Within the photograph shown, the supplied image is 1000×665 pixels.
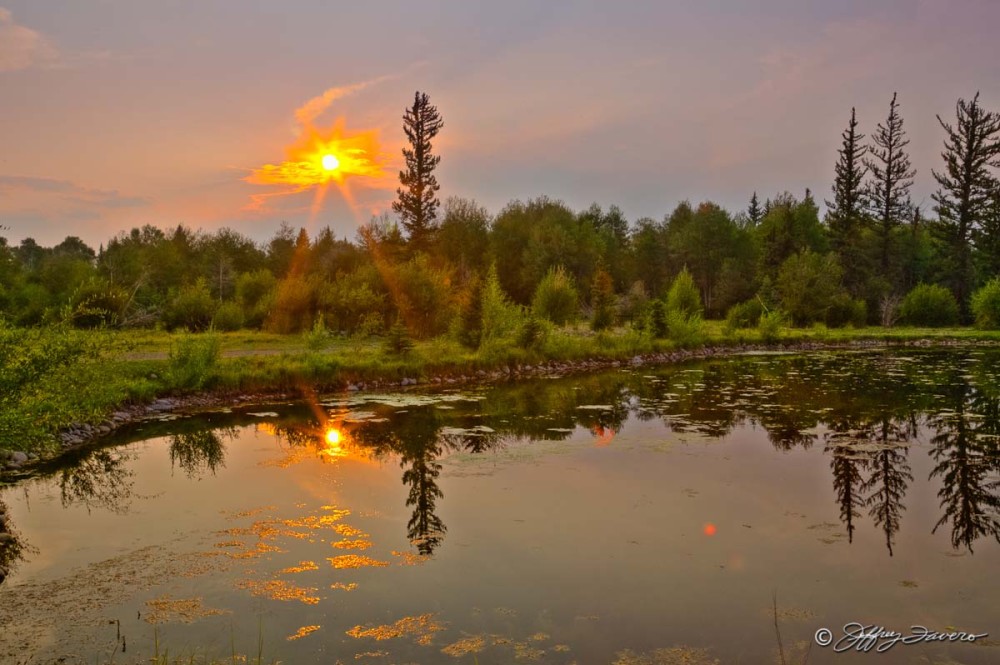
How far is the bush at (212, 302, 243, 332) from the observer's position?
110ft

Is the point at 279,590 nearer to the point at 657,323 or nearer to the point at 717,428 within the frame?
the point at 717,428

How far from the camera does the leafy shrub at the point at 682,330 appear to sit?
30.2m

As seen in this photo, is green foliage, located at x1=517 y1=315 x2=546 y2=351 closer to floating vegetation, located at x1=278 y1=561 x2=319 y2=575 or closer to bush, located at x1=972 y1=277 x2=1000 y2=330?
floating vegetation, located at x1=278 y1=561 x2=319 y2=575

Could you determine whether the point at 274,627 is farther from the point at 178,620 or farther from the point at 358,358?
the point at 358,358

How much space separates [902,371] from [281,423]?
20220 millimetres

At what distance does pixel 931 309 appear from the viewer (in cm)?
4572

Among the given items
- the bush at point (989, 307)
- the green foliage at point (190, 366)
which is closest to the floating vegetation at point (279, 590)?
the green foliage at point (190, 366)

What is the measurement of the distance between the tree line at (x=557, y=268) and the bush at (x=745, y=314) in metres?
0.25

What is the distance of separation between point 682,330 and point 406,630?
26.7 m

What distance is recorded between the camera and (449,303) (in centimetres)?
3462

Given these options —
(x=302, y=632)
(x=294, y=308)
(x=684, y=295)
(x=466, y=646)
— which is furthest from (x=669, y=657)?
(x=684, y=295)

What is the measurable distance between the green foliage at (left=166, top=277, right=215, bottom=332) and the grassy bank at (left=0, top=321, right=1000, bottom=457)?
8.85ft

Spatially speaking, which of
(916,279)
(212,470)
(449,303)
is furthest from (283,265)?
(916,279)

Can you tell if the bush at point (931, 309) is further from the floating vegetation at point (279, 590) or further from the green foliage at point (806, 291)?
the floating vegetation at point (279, 590)
